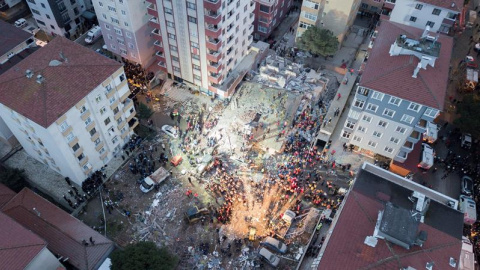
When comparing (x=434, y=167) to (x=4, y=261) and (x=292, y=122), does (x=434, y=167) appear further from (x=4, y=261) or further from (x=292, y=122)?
(x=4, y=261)

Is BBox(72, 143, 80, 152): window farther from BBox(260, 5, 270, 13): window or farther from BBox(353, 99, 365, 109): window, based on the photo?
BBox(260, 5, 270, 13): window

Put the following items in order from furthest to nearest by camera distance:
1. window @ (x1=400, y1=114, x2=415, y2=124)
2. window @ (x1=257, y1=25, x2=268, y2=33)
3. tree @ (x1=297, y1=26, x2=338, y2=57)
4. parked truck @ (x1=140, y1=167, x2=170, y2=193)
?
1. window @ (x1=257, y1=25, x2=268, y2=33)
2. tree @ (x1=297, y1=26, x2=338, y2=57)
3. parked truck @ (x1=140, y1=167, x2=170, y2=193)
4. window @ (x1=400, y1=114, x2=415, y2=124)

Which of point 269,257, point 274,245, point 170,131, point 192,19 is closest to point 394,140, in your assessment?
point 274,245

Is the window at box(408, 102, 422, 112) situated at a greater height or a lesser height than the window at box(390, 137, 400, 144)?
greater

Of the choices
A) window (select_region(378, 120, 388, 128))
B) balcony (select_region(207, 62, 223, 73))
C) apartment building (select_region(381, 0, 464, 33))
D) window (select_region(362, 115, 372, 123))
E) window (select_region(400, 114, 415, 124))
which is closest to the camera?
window (select_region(400, 114, 415, 124))

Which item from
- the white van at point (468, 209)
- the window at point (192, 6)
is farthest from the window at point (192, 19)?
the white van at point (468, 209)

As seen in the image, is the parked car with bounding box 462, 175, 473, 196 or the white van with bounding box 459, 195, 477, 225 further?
the parked car with bounding box 462, 175, 473, 196

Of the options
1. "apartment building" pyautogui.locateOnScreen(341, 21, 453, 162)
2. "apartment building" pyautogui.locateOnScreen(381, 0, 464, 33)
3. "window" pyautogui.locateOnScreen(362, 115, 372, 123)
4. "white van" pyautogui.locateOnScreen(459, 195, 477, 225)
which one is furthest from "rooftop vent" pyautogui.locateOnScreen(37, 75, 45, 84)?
"white van" pyautogui.locateOnScreen(459, 195, 477, 225)

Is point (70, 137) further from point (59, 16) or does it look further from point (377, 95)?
point (377, 95)
